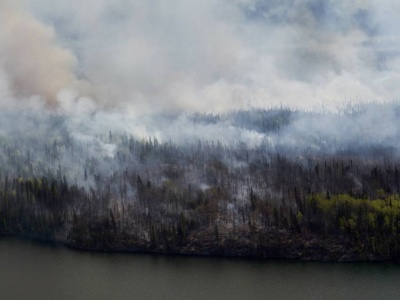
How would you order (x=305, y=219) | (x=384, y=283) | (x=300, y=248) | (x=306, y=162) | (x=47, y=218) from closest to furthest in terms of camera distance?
(x=384, y=283)
(x=300, y=248)
(x=305, y=219)
(x=47, y=218)
(x=306, y=162)

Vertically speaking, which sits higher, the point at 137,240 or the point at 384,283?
the point at 137,240

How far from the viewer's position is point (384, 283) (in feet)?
111

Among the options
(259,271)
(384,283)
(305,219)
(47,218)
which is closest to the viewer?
(384,283)

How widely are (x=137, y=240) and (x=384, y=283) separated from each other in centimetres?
2336

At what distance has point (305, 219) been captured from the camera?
156 ft

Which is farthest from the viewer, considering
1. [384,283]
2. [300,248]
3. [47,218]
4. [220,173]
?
[220,173]

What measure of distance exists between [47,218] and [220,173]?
78.3 ft

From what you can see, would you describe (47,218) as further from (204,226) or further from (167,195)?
(204,226)

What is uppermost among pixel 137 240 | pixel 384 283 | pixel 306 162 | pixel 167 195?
→ pixel 306 162

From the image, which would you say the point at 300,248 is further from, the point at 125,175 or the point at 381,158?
the point at 381,158

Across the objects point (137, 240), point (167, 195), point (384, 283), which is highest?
point (167, 195)

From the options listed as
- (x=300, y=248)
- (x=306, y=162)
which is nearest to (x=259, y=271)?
(x=300, y=248)

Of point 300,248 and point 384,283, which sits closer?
point 384,283

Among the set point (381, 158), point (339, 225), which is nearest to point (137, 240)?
point (339, 225)
